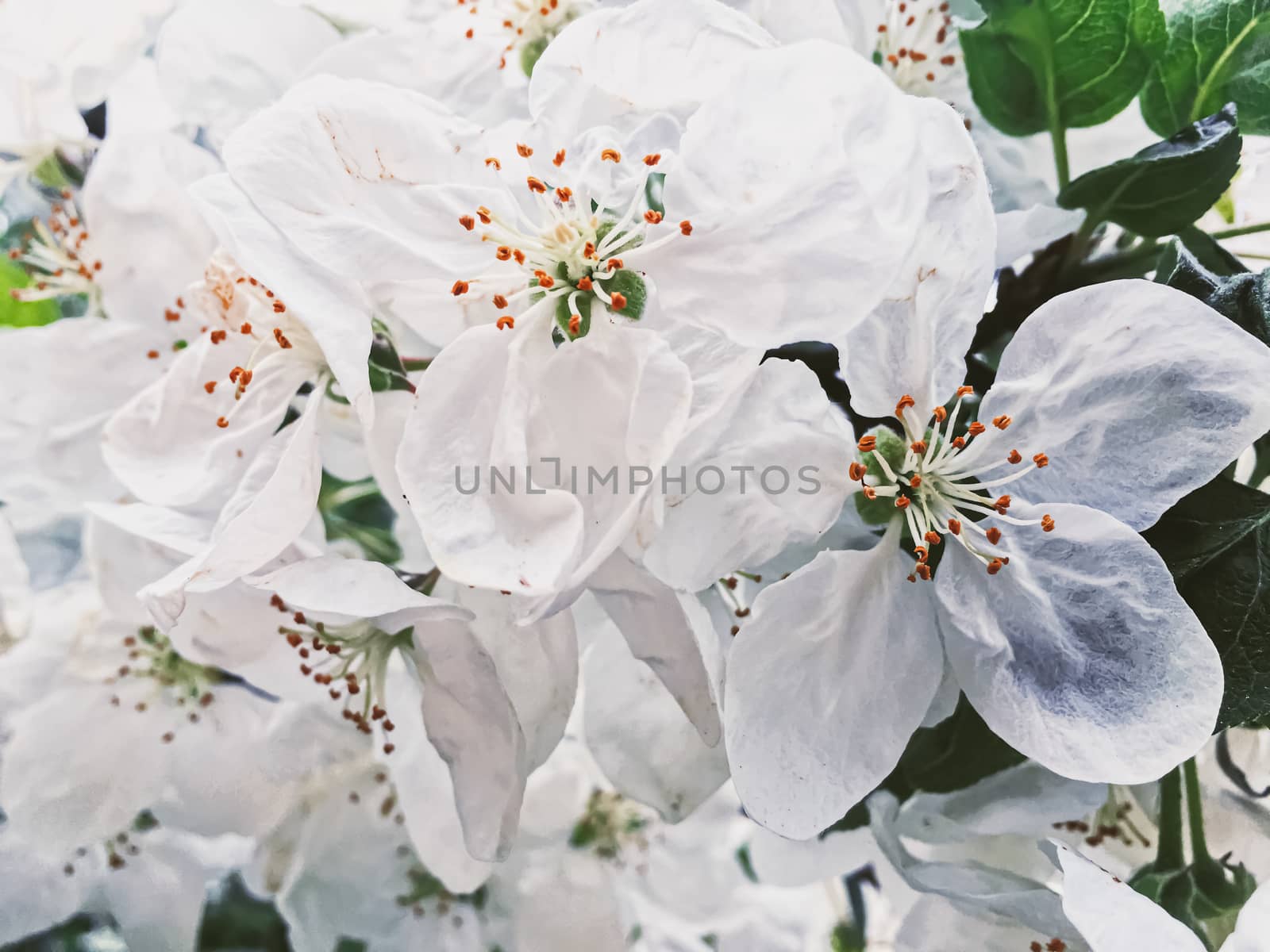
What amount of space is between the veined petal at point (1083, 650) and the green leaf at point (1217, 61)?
0.24 meters

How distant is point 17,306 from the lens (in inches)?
26.0

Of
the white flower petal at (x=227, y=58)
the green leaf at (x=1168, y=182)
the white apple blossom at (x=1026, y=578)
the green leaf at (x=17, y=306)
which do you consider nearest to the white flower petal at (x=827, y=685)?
the white apple blossom at (x=1026, y=578)

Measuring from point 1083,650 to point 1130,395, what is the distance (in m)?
0.10

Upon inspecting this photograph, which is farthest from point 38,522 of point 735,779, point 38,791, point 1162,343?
point 1162,343

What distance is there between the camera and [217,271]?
0.50 metres

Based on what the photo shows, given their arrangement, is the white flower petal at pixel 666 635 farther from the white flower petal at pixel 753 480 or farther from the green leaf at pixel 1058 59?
the green leaf at pixel 1058 59

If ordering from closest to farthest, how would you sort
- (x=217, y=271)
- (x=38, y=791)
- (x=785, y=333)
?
(x=785, y=333), (x=217, y=271), (x=38, y=791)

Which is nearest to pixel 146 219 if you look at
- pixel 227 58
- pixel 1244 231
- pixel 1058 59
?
pixel 227 58

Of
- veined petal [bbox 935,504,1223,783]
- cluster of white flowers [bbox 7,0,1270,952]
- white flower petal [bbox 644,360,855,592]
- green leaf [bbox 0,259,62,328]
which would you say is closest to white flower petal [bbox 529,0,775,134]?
cluster of white flowers [bbox 7,0,1270,952]

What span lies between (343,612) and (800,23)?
31cm

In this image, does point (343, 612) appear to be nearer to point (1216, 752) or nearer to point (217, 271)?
point (217, 271)

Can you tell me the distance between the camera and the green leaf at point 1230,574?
409mm

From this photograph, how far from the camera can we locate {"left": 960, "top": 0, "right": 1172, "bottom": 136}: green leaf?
482 mm

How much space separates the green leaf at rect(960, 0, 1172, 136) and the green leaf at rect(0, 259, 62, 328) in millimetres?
566
